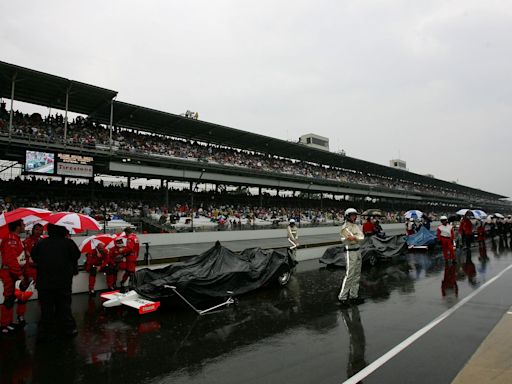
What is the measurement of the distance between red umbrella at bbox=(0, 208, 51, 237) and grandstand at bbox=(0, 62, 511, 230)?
1678cm

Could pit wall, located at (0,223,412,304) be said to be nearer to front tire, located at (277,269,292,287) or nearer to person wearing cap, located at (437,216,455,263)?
front tire, located at (277,269,292,287)

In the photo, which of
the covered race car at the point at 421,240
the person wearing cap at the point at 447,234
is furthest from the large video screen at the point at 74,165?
the person wearing cap at the point at 447,234

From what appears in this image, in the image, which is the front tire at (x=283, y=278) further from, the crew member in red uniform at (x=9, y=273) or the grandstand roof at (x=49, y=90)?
the grandstand roof at (x=49, y=90)

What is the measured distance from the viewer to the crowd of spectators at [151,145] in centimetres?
2231

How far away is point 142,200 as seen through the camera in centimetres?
2795

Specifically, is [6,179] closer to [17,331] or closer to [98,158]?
[98,158]

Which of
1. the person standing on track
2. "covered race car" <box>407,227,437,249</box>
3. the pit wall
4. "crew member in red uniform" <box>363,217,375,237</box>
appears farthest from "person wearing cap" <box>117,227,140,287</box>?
"covered race car" <box>407,227,437,249</box>

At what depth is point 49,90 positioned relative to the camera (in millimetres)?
22812

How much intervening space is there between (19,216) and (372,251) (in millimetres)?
9779

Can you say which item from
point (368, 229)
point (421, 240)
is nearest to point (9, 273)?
point (368, 229)

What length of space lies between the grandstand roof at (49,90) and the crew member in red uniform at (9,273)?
64.1 feet

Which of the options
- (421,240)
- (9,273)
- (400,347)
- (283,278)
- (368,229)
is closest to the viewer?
(400,347)

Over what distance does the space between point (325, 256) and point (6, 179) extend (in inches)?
910

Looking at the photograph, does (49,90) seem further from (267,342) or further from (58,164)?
(267,342)
